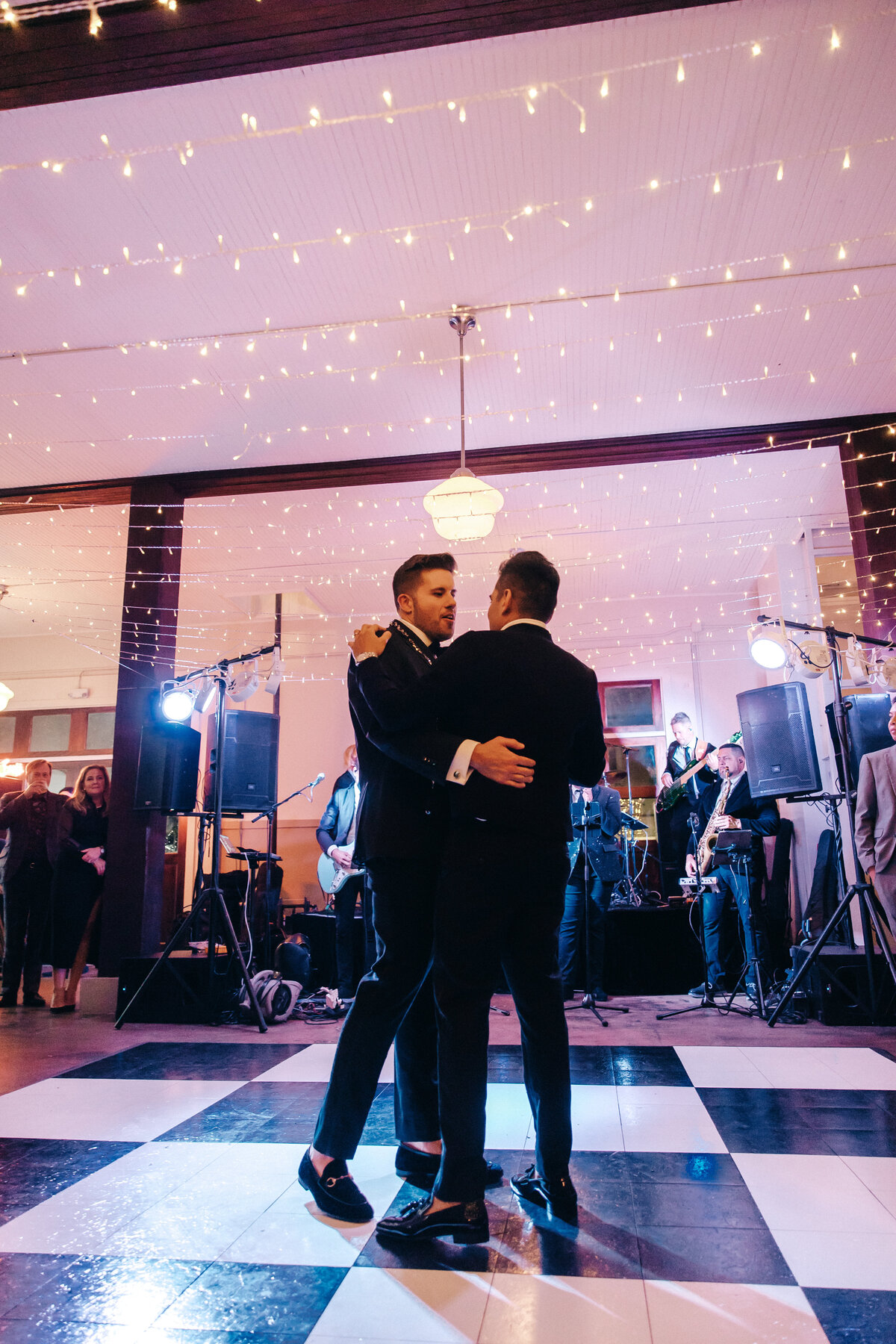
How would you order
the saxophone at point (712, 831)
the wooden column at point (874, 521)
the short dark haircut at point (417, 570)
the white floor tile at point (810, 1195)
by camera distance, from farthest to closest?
the saxophone at point (712, 831) → the wooden column at point (874, 521) → the short dark haircut at point (417, 570) → the white floor tile at point (810, 1195)

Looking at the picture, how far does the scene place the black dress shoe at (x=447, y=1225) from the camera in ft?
5.05

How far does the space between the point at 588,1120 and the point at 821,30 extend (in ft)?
11.7

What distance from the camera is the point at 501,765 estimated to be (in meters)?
1.64

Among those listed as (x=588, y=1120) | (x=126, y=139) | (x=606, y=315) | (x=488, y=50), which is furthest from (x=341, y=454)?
(x=588, y=1120)

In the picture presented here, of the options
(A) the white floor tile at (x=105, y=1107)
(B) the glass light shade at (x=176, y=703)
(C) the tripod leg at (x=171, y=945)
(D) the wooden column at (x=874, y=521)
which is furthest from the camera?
(B) the glass light shade at (x=176, y=703)

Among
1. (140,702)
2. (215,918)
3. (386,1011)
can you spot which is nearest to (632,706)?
(140,702)

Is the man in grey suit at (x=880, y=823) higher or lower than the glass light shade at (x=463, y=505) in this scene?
lower

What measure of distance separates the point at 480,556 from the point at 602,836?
9.95 feet

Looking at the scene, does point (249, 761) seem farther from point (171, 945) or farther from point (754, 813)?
point (754, 813)

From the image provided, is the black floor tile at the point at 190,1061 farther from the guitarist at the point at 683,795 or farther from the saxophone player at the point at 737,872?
the guitarist at the point at 683,795

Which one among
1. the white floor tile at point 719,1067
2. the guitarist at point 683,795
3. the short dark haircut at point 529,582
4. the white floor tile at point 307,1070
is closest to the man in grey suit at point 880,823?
the white floor tile at point 719,1067

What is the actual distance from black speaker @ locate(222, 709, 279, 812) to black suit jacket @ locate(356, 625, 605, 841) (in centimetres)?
317

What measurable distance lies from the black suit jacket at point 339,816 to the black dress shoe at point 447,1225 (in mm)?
3450

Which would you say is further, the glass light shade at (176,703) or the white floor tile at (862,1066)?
the glass light shade at (176,703)
